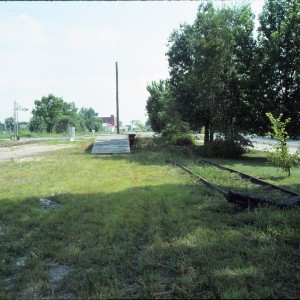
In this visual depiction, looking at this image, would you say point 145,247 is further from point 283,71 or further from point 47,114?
point 47,114

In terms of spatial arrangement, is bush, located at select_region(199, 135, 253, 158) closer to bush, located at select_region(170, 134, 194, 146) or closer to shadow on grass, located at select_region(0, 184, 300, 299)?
shadow on grass, located at select_region(0, 184, 300, 299)

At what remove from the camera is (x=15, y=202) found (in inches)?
309

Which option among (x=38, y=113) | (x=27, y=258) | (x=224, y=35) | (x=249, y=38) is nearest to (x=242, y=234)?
(x=27, y=258)

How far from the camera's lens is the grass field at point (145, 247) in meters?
3.60

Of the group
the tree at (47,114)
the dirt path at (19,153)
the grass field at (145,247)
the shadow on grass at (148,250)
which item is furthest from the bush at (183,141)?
the tree at (47,114)

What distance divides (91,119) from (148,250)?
159018 mm

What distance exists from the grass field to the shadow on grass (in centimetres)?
1

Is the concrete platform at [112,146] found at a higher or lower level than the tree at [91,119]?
lower

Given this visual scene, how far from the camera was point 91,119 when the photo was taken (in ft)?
526

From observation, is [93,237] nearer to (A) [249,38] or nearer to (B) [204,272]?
(B) [204,272]

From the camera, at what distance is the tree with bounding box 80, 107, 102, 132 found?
153750mm

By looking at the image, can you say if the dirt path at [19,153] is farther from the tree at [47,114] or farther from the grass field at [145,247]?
the tree at [47,114]

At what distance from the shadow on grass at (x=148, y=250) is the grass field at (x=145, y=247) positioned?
1 cm

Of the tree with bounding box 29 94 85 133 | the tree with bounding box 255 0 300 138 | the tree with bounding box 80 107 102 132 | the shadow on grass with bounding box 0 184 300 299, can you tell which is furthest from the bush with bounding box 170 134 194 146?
the tree with bounding box 80 107 102 132
